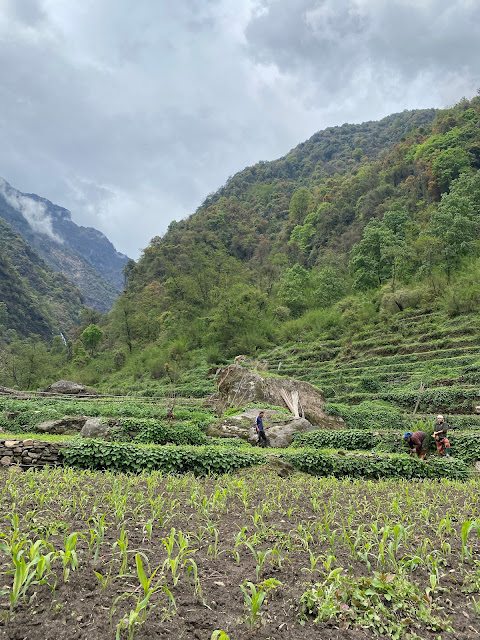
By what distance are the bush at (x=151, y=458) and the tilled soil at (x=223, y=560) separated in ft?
10.4

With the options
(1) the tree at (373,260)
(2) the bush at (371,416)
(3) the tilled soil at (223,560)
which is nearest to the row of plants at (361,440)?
(2) the bush at (371,416)

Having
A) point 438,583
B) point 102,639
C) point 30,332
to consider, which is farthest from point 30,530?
point 30,332

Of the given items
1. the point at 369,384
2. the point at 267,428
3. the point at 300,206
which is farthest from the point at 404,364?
the point at 300,206

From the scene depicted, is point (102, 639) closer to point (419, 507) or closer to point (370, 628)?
point (370, 628)

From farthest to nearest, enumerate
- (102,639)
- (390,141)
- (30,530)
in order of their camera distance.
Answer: (390,141) < (30,530) < (102,639)

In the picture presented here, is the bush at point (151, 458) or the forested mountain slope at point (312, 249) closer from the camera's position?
the bush at point (151, 458)

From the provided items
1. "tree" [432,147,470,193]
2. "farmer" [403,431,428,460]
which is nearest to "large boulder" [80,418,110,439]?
"farmer" [403,431,428,460]

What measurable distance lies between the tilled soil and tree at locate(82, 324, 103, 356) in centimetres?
6114

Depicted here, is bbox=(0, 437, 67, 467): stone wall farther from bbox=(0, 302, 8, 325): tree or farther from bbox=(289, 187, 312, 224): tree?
bbox=(0, 302, 8, 325): tree

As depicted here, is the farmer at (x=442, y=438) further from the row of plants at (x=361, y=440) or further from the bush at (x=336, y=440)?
the bush at (x=336, y=440)

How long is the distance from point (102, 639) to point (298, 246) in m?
70.5

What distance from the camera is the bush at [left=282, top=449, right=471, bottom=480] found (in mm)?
10016

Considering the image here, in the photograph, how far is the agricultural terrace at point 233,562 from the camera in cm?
264

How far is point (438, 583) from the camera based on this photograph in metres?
3.29
